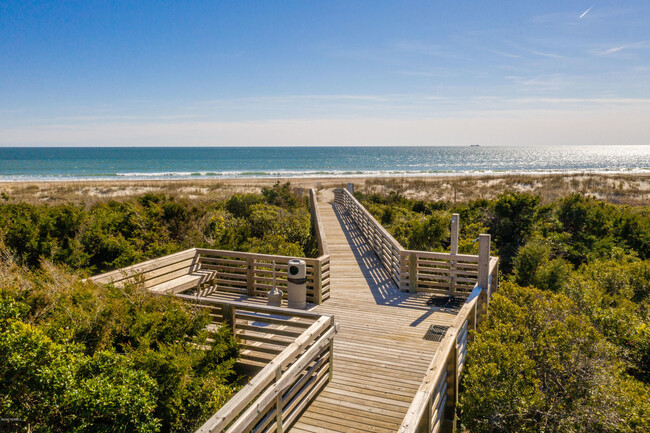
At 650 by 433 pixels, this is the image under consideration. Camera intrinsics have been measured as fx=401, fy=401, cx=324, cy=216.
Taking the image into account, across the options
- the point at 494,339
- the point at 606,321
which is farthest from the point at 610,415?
Answer: the point at 606,321

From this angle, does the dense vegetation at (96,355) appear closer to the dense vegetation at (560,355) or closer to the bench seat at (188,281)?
the bench seat at (188,281)

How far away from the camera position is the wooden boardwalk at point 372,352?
4508 millimetres

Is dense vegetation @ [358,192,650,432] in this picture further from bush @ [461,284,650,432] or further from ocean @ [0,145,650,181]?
ocean @ [0,145,650,181]

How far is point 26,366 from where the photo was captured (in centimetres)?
293

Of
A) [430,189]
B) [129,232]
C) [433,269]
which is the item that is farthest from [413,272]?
[430,189]

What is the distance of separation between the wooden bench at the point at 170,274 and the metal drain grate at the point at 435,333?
169 inches

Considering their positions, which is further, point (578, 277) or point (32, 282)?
A: point (578, 277)

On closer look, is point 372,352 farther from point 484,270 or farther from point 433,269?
point 433,269

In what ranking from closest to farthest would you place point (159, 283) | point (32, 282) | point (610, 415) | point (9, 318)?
point (9, 318)
point (610, 415)
point (32, 282)
point (159, 283)

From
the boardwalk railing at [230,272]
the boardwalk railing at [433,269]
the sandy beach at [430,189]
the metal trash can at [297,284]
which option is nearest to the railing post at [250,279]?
the boardwalk railing at [230,272]

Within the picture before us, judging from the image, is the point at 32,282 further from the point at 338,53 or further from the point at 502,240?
the point at 338,53

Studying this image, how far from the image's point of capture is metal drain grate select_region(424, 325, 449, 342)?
6473mm

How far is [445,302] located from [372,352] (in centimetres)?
281

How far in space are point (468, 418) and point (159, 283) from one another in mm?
5839
